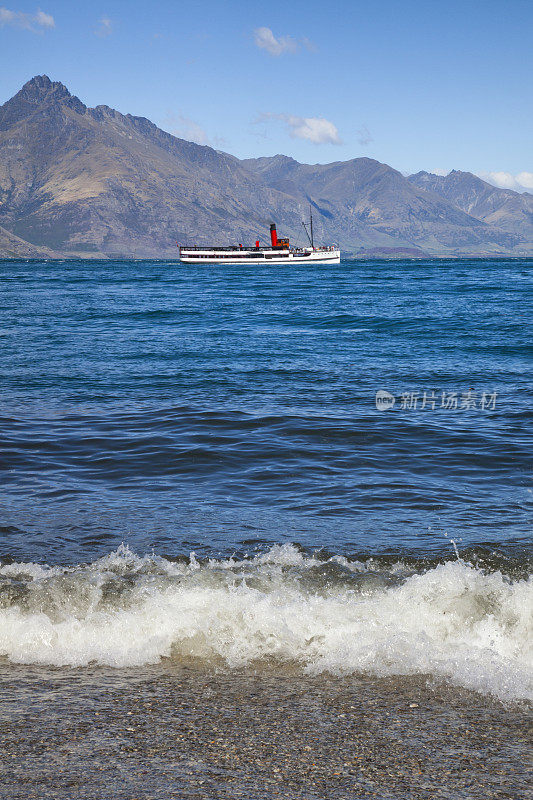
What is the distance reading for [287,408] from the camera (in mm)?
15469

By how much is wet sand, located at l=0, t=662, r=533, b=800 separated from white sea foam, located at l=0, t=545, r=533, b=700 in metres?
0.28

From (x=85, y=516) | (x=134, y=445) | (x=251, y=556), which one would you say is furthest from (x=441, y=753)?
(x=134, y=445)

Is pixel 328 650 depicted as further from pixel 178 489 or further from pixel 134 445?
pixel 134 445

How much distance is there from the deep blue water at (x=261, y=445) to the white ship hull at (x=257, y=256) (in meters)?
130

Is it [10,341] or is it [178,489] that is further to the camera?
[10,341]

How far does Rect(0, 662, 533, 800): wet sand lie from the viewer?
389 cm

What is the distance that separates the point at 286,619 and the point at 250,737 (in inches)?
64.9

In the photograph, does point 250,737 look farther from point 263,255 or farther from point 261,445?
point 263,255

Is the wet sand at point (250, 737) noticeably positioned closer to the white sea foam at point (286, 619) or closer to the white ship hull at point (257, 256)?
the white sea foam at point (286, 619)

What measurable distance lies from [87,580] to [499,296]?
51.9 meters

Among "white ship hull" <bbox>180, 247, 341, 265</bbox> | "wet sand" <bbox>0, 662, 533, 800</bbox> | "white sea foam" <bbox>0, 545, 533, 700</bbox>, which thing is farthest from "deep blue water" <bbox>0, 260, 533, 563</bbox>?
"white ship hull" <bbox>180, 247, 341, 265</bbox>

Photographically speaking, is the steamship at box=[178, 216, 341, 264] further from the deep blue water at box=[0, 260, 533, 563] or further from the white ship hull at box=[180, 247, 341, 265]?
the deep blue water at box=[0, 260, 533, 563]

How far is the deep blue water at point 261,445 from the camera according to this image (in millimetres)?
8242

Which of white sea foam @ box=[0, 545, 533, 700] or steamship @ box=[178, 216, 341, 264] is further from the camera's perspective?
steamship @ box=[178, 216, 341, 264]
